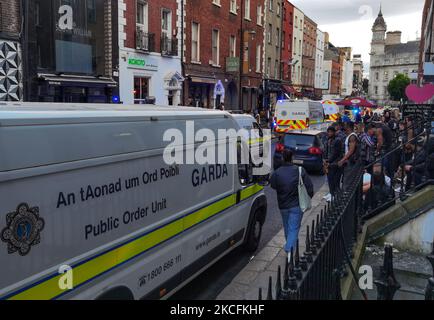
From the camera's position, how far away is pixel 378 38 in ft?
408

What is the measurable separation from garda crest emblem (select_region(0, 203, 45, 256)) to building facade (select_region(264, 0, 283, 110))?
34912 mm

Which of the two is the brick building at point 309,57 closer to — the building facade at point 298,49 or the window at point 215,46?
the building facade at point 298,49

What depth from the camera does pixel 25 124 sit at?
287cm

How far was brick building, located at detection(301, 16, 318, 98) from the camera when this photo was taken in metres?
52.4

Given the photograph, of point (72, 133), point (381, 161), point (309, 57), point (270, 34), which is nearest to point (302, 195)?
point (381, 161)

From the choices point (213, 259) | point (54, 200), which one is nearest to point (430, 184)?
point (213, 259)

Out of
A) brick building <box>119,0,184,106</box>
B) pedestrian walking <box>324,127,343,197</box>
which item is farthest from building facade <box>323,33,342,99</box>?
pedestrian walking <box>324,127,343,197</box>

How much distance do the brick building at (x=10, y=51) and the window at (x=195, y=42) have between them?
39.1 feet

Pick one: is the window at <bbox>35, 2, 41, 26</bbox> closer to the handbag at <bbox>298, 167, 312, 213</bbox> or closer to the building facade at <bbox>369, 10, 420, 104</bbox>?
the handbag at <bbox>298, 167, 312, 213</bbox>

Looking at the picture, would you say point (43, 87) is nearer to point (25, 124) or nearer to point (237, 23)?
point (25, 124)

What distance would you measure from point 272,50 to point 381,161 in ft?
110

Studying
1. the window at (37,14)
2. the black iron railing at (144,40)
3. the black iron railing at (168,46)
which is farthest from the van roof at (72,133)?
the black iron railing at (168,46)

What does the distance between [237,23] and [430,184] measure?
1019 inches

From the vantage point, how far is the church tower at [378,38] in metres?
113
